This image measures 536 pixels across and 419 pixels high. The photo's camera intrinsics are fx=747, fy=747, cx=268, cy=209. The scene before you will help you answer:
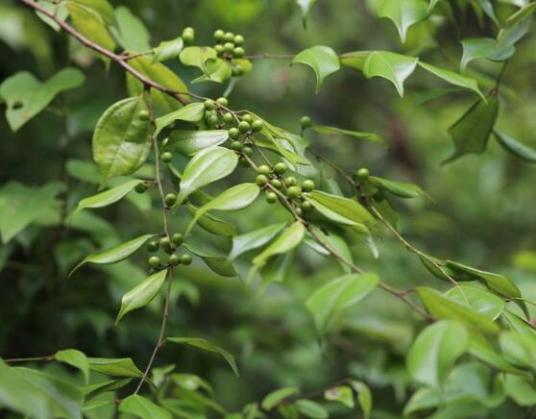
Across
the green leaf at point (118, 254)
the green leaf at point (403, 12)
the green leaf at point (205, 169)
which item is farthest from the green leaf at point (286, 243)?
the green leaf at point (403, 12)

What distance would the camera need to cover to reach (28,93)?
142cm

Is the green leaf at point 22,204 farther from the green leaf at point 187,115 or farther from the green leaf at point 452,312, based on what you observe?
the green leaf at point 452,312

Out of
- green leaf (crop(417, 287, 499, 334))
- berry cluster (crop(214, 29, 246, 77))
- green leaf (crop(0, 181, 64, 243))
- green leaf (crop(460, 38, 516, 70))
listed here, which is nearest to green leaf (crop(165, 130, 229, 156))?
berry cluster (crop(214, 29, 246, 77))

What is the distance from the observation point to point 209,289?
7.00 feet

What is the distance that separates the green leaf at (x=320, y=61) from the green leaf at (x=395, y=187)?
0.54 ft

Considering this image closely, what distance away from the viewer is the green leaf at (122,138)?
3.47 feet

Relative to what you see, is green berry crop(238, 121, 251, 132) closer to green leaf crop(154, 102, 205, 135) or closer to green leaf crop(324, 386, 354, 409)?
green leaf crop(154, 102, 205, 135)

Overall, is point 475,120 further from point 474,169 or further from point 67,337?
point 474,169

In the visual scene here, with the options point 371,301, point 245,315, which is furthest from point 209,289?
point 371,301

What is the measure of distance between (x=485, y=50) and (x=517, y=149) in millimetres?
247

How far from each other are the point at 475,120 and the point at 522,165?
2.10 meters

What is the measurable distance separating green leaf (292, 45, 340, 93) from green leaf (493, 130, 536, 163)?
0.42 meters

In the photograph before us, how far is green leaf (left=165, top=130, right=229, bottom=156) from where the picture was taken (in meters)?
0.94

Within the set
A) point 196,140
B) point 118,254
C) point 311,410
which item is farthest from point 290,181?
point 311,410
